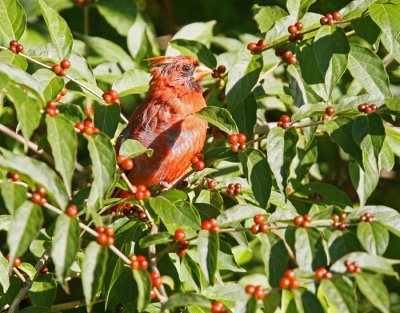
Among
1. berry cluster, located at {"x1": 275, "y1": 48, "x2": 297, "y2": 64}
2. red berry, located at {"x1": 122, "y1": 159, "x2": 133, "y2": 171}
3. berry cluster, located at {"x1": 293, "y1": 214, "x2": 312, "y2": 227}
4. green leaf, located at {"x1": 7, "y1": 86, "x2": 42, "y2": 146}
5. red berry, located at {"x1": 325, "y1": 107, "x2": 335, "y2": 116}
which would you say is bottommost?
berry cluster, located at {"x1": 293, "y1": 214, "x2": 312, "y2": 227}

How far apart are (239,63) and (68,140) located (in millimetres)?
1001

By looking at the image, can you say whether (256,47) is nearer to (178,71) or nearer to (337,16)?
(337,16)

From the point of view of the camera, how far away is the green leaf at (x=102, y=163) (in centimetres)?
172

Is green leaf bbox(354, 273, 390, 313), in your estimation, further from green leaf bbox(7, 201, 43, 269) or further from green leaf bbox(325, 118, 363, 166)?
green leaf bbox(7, 201, 43, 269)

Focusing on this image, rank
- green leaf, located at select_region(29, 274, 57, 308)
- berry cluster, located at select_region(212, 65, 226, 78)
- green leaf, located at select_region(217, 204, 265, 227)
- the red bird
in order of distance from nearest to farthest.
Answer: green leaf, located at select_region(217, 204, 265, 227) < green leaf, located at select_region(29, 274, 57, 308) < berry cluster, located at select_region(212, 65, 226, 78) < the red bird

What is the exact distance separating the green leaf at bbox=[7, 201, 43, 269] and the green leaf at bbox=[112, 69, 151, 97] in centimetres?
117

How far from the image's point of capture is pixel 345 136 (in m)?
2.10

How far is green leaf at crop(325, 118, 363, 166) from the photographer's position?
81.9 inches

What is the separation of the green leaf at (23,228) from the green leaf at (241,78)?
1.03 metres

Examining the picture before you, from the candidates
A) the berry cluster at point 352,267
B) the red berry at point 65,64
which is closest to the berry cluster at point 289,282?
the berry cluster at point 352,267

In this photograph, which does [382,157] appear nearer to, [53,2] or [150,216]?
[150,216]

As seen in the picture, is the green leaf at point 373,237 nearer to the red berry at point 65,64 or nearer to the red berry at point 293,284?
the red berry at point 293,284

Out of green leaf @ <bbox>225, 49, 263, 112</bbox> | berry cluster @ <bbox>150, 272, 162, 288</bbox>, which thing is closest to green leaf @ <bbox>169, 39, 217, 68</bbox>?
green leaf @ <bbox>225, 49, 263, 112</bbox>

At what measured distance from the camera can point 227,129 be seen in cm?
212
